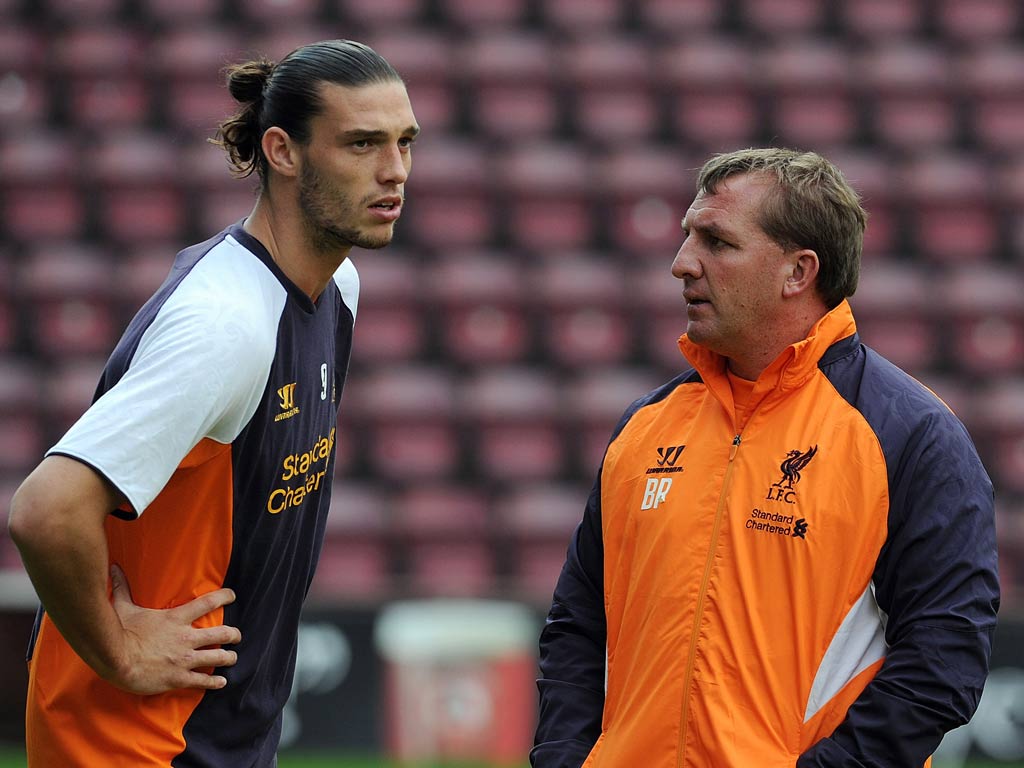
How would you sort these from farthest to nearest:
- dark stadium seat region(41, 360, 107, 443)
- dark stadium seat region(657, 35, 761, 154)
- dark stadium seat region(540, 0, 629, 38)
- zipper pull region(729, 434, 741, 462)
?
1. dark stadium seat region(540, 0, 629, 38)
2. dark stadium seat region(657, 35, 761, 154)
3. dark stadium seat region(41, 360, 107, 443)
4. zipper pull region(729, 434, 741, 462)

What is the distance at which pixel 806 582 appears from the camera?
2418mm

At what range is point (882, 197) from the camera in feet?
28.7

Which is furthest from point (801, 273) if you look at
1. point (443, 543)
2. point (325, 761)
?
point (443, 543)

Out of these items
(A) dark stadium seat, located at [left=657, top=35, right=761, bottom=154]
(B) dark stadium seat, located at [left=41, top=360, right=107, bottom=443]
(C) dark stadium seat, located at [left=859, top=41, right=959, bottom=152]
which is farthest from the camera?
(C) dark stadium seat, located at [left=859, top=41, right=959, bottom=152]

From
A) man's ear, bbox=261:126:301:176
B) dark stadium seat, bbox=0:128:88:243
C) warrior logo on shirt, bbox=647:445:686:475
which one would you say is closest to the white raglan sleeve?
man's ear, bbox=261:126:301:176

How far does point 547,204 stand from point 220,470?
20.9 ft

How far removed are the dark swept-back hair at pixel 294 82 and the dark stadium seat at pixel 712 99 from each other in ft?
21.3

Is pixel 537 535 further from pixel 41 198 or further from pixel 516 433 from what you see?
pixel 41 198

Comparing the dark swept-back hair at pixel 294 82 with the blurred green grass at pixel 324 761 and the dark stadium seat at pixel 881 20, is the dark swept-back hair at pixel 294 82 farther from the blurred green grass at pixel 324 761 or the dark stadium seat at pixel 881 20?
the dark stadium seat at pixel 881 20

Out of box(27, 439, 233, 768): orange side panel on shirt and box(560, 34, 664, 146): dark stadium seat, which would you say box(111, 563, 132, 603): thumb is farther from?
box(560, 34, 664, 146): dark stadium seat

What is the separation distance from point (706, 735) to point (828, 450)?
0.54 m

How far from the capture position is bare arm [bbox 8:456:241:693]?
7.50 feet

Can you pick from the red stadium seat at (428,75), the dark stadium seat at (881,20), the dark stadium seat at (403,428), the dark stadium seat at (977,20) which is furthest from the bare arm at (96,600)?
the dark stadium seat at (977,20)

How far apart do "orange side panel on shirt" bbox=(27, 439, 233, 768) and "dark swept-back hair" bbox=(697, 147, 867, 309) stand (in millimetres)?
1084
